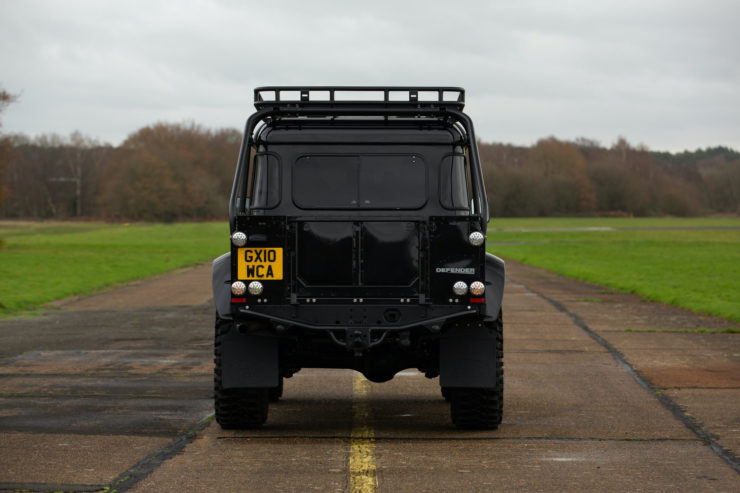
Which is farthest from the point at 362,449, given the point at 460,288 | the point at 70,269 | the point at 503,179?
the point at 503,179

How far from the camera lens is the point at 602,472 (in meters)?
6.91

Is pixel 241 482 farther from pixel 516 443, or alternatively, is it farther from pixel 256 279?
pixel 516 443

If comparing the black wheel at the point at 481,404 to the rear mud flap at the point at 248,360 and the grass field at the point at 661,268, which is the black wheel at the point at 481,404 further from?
the grass field at the point at 661,268

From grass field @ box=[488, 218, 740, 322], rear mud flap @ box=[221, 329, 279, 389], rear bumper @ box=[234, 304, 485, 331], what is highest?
rear bumper @ box=[234, 304, 485, 331]

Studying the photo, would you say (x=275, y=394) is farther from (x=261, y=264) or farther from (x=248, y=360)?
(x=261, y=264)

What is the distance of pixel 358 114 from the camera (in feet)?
28.6

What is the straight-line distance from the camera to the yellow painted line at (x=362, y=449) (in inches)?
255

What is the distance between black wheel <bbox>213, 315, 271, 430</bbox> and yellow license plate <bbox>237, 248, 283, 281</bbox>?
2.09 feet

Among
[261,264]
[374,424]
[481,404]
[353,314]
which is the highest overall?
[261,264]

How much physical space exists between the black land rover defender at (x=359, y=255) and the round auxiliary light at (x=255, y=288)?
2 cm

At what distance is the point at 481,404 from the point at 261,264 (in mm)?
2121

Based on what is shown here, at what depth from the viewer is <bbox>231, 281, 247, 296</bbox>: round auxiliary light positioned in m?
7.86

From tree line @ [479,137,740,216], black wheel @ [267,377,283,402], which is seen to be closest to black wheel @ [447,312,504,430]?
black wheel @ [267,377,283,402]

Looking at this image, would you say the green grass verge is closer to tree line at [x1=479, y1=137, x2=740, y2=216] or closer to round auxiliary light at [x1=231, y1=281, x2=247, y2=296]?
round auxiliary light at [x1=231, y1=281, x2=247, y2=296]
